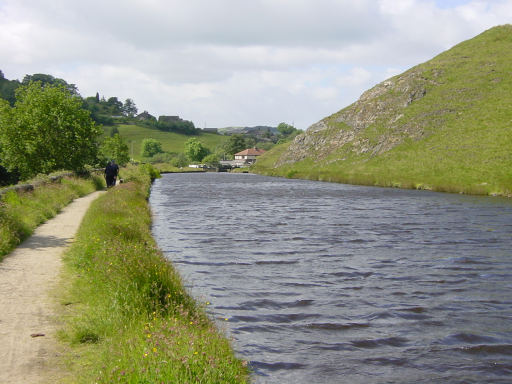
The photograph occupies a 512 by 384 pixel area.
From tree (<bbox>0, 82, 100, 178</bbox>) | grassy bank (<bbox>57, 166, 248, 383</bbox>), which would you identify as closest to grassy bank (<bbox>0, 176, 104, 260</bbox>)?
grassy bank (<bbox>57, 166, 248, 383</bbox>)

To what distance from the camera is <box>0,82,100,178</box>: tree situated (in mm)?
46562

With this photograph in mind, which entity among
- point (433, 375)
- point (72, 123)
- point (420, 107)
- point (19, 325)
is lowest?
point (433, 375)

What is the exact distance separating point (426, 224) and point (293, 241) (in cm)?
941

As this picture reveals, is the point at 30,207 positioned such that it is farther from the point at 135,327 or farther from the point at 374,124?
the point at 374,124

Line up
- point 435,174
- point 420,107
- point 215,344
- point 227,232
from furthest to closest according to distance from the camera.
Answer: point 420,107, point 435,174, point 227,232, point 215,344

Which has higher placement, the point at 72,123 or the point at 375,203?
the point at 72,123

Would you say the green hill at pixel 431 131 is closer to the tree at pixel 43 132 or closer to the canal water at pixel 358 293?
the canal water at pixel 358 293

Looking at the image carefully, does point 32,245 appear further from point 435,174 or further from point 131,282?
point 435,174

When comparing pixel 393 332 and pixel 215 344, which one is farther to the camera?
pixel 393 332

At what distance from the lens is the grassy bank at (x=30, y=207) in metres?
16.8

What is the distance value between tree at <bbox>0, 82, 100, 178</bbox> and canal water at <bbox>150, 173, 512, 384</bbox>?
74.0ft

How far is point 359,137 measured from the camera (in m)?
95.0

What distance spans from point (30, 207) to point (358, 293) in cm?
1680

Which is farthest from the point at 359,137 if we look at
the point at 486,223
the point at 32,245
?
the point at 32,245
